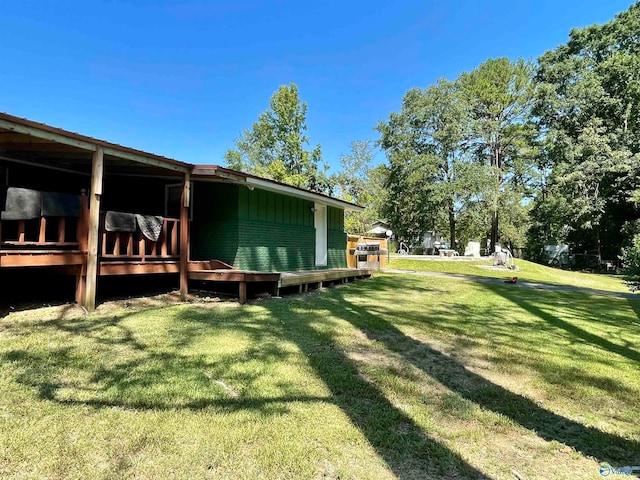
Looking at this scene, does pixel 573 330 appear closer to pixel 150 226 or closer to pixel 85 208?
pixel 150 226

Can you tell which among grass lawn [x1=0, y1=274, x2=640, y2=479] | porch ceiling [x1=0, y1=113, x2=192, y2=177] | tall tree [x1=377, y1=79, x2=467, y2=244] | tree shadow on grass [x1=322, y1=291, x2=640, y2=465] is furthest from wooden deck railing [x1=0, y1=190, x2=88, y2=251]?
tall tree [x1=377, y1=79, x2=467, y2=244]

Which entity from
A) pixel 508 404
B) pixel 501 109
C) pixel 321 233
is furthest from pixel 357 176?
pixel 508 404

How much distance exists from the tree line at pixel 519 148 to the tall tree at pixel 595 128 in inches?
2.5

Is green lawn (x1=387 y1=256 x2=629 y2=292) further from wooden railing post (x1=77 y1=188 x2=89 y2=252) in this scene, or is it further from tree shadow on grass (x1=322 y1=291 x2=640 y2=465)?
wooden railing post (x1=77 y1=188 x2=89 y2=252)

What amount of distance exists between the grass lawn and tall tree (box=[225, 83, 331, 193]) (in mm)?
26129

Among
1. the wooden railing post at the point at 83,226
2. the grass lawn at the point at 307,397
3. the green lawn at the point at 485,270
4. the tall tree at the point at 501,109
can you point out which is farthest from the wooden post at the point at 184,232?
the tall tree at the point at 501,109

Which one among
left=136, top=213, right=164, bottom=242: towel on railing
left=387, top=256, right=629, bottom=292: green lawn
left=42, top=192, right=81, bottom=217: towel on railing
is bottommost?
left=387, top=256, right=629, bottom=292: green lawn

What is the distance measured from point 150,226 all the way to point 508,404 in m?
6.06

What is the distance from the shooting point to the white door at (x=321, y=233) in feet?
36.7

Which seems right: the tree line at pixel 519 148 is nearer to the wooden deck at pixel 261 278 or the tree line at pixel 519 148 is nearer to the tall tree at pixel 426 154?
the tall tree at pixel 426 154

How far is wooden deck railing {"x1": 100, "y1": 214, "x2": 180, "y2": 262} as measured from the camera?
618 centimetres

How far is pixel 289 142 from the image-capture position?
31531mm

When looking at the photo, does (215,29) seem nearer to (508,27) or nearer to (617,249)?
(508,27)

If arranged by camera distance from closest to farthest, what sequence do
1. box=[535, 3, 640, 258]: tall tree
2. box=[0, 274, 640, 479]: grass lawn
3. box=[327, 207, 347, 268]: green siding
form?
box=[0, 274, 640, 479]: grass lawn
box=[327, 207, 347, 268]: green siding
box=[535, 3, 640, 258]: tall tree
